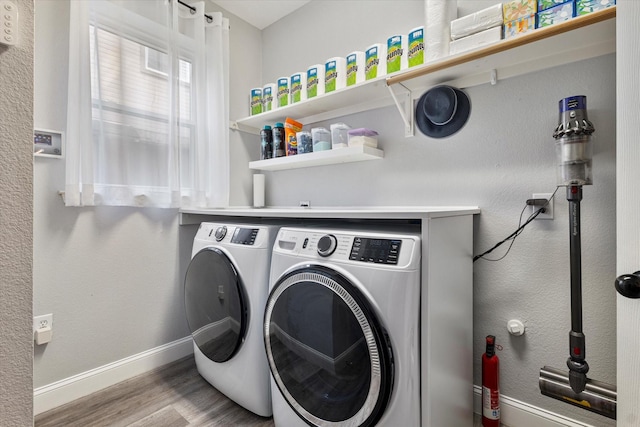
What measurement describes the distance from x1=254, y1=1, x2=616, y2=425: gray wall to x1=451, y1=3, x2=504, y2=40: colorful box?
0.85 feet

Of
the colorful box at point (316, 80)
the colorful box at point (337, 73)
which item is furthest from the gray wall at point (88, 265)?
the colorful box at point (337, 73)

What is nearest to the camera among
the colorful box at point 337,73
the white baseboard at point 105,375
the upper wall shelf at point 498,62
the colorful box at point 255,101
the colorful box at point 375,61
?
the upper wall shelf at point 498,62

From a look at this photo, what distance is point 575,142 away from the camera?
43.0 inches

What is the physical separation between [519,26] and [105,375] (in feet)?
8.67

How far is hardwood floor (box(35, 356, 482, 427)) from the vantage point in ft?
4.54

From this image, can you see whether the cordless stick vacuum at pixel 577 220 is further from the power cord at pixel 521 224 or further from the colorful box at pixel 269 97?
the colorful box at pixel 269 97

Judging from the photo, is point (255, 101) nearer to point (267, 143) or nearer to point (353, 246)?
point (267, 143)

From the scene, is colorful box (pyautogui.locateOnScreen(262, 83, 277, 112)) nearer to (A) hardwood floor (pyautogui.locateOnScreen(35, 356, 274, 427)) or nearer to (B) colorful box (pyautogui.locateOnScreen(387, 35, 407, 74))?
(B) colorful box (pyautogui.locateOnScreen(387, 35, 407, 74))

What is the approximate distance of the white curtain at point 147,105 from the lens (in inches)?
58.8

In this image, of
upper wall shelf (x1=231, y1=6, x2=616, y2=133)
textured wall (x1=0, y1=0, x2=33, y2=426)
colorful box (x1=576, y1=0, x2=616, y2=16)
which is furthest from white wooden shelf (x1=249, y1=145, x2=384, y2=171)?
textured wall (x1=0, y1=0, x2=33, y2=426)

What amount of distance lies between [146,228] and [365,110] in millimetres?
1540

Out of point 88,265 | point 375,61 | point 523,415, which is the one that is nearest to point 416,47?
point 375,61

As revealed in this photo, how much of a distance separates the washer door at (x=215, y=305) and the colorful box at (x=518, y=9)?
5.27 feet

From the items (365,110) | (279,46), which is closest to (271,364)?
(365,110)
